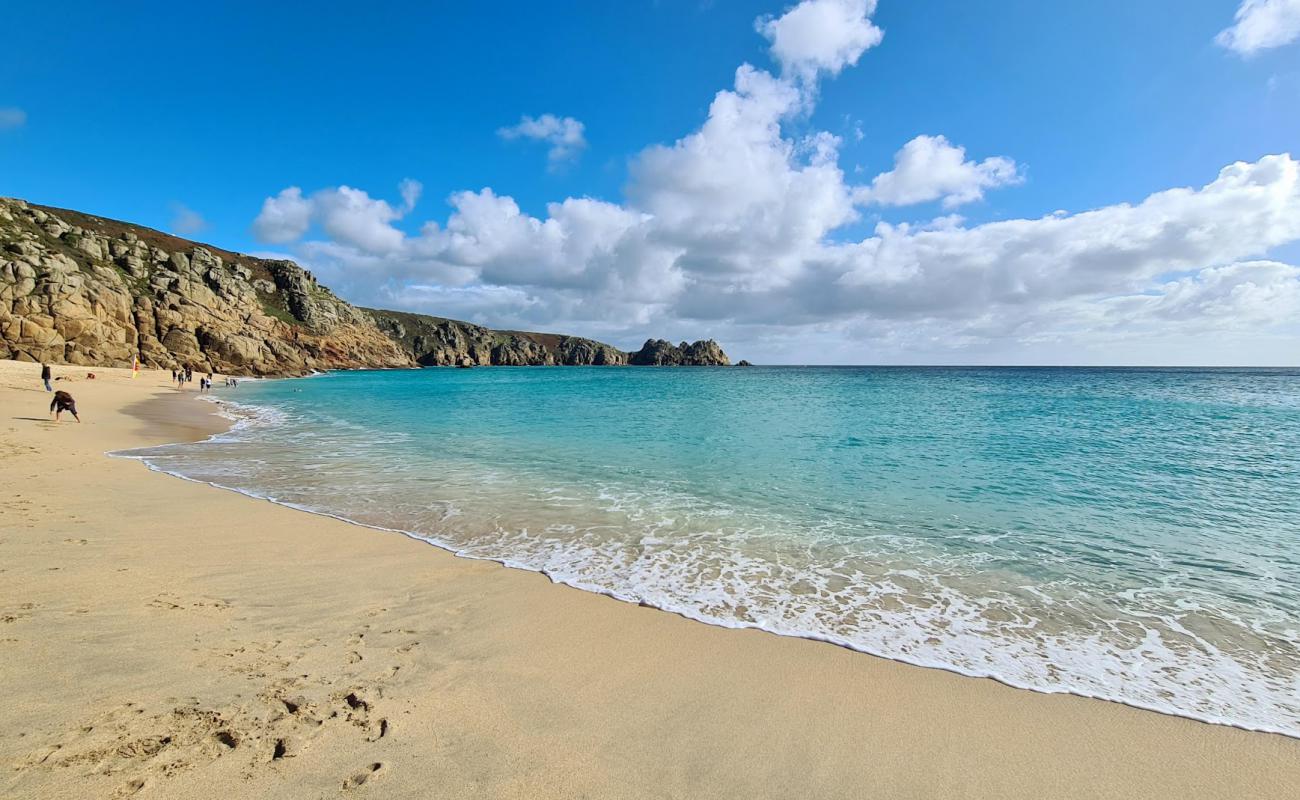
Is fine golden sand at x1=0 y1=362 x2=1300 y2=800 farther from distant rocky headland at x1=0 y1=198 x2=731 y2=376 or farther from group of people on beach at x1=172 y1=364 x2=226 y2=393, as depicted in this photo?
distant rocky headland at x1=0 y1=198 x2=731 y2=376

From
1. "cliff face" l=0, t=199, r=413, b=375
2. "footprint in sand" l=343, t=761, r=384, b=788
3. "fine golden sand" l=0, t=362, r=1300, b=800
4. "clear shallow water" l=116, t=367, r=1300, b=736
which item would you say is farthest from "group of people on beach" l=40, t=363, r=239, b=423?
"footprint in sand" l=343, t=761, r=384, b=788

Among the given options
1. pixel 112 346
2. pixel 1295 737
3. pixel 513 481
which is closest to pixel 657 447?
pixel 513 481

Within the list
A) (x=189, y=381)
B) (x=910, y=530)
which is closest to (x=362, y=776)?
(x=910, y=530)

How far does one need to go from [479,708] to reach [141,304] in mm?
93334

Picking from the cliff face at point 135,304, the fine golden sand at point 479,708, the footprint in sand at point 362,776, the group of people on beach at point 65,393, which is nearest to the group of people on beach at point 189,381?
the group of people on beach at point 65,393

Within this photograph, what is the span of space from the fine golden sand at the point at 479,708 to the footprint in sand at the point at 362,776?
1 centimetres

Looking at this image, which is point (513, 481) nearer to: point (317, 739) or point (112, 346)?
point (317, 739)

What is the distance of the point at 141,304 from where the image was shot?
6938 cm

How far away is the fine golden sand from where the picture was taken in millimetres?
3412

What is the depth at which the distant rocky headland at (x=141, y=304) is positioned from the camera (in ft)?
182

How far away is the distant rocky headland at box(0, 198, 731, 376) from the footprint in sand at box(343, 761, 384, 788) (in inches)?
3047

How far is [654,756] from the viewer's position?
148 inches

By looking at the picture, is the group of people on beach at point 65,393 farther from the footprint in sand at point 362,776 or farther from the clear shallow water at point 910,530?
the footprint in sand at point 362,776

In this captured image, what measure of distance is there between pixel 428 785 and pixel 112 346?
281 feet
